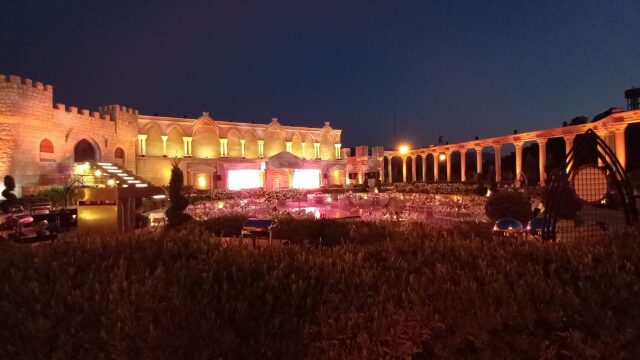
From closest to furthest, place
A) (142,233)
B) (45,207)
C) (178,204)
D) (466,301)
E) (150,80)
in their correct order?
(466,301) < (142,233) < (178,204) < (45,207) < (150,80)

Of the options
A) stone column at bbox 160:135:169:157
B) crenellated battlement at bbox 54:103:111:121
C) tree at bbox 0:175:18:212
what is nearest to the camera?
tree at bbox 0:175:18:212

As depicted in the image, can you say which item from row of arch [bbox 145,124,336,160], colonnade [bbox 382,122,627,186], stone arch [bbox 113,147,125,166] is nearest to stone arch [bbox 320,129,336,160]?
row of arch [bbox 145,124,336,160]

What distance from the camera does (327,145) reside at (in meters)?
39.6

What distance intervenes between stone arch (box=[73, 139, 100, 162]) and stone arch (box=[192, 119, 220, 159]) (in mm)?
7928

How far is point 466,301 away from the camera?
9.16ft

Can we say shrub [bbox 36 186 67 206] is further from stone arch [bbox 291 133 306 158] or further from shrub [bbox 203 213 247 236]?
stone arch [bbox 291 133 306 158]

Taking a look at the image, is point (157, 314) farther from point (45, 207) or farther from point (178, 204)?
point (45, 207)

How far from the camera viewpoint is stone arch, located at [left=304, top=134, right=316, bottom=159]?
1511 inches

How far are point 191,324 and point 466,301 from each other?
6.62 ft

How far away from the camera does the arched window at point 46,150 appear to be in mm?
21048

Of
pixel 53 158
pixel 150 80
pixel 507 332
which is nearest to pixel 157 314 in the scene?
pixel 507 332

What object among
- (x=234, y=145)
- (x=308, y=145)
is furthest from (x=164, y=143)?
(x=308, y=145)

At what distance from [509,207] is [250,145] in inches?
1064

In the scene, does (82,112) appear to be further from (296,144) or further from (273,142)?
(296,144)
